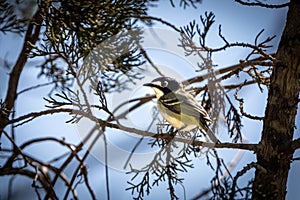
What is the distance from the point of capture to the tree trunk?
1.53m

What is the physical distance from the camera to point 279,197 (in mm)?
1508

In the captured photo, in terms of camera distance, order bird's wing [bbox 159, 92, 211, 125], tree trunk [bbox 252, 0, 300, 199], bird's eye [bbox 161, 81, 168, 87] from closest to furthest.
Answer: tree trunk [bbox 252, 0, 300, 199] → bird's wing [bbox 159, 92, 211, 125] → bird's eye [bbox 161, 81, 168, 87]

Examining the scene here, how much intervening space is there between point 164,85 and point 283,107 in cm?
67

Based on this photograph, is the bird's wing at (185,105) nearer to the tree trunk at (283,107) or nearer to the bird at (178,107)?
the bird at (178,107)

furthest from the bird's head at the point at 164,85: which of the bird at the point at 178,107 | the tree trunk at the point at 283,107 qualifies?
the tree trunk at the point at 283,107

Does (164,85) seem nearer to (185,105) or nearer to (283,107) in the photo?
(185,105)

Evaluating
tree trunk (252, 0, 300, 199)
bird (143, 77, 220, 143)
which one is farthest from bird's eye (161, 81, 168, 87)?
tree trunk (252, 0, 300, 199)

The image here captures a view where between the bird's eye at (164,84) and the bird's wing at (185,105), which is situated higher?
the bird's eye at (164,84)

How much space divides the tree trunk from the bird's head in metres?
0.60

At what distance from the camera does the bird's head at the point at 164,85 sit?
2098 mm

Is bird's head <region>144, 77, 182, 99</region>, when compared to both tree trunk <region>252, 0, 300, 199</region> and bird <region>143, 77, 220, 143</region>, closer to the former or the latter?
bird <region>143, 77, 220, 143</region>

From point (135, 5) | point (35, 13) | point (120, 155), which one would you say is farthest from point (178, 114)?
point (35, 13)

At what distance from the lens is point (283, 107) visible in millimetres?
1548

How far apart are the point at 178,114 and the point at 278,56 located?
56cm
